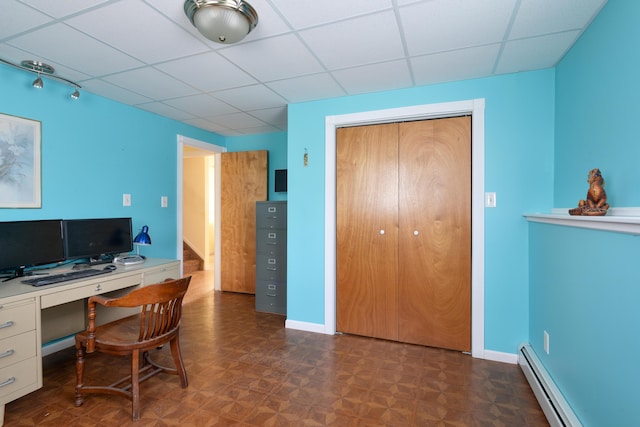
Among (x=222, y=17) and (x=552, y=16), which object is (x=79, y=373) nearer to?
(x=222, y=17)

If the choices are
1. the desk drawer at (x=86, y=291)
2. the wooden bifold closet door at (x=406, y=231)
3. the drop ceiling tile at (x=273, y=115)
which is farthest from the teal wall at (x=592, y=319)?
the desk drawer at (x=86, y=291)

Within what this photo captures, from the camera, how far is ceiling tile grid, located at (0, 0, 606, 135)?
1639 mm

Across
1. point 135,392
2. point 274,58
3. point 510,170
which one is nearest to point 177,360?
point 135,392

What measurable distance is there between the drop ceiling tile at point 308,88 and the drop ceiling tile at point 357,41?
282 millimetres

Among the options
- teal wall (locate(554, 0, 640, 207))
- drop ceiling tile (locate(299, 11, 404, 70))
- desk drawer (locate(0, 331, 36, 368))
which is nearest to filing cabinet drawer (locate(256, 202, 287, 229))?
drop ceiling tile (locate(299, 11, 404, 70))

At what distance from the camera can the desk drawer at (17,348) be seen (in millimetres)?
1679

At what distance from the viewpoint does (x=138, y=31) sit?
1853 mm

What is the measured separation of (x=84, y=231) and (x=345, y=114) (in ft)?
8.57

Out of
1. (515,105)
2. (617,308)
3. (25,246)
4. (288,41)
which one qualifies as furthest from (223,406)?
(515,105)

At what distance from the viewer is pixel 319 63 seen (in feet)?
7.36

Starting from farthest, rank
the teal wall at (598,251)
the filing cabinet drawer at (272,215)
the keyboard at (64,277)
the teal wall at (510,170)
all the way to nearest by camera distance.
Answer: the filing cabinet drawer at (272,215) → the teal wall at (510,170) → the keyboard at (64,277) → the teal wall at (598,251)

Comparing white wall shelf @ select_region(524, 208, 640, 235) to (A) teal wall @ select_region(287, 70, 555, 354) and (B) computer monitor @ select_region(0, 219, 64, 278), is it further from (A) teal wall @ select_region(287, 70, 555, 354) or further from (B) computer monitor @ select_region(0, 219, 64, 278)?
(B) computer monitor @ select_region(0, 219, 64, 278)

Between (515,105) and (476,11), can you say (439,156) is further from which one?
(476,11)

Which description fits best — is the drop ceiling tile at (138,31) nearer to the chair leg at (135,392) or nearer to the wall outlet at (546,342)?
the chair leg at (135,392)
